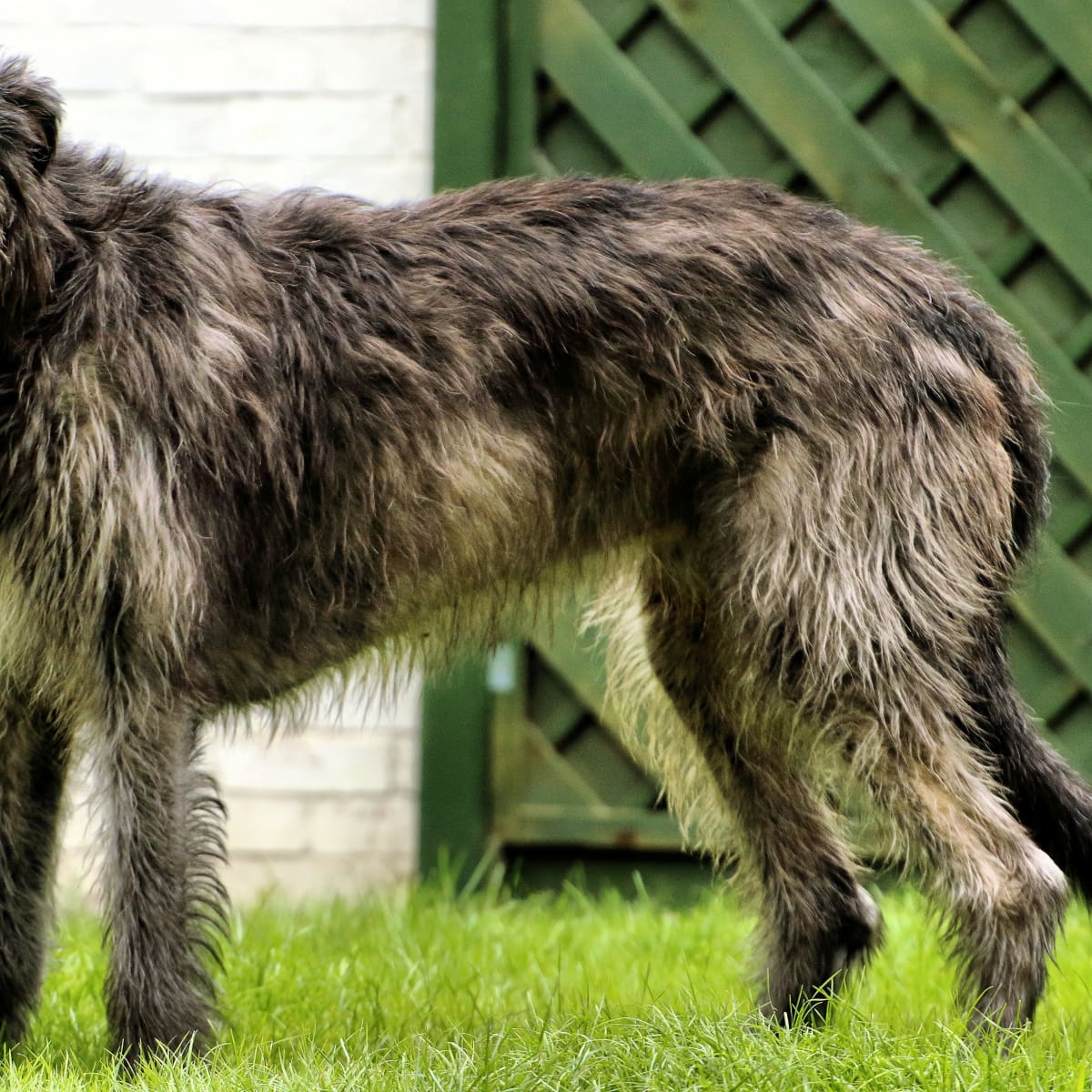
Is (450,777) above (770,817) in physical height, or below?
below

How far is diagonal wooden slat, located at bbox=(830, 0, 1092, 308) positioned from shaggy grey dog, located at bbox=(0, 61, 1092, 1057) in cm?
137

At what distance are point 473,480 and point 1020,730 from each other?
125cm

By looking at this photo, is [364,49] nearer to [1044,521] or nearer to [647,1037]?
[1044,521]

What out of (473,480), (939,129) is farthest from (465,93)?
(473,480)

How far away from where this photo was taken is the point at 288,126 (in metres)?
→ 4.78

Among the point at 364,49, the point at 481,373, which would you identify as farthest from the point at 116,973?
the point at 364,49

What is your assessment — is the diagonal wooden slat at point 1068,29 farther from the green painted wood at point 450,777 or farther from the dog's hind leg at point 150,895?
the dog's hind leg at point 150,895

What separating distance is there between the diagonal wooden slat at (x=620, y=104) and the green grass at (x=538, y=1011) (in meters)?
2.18

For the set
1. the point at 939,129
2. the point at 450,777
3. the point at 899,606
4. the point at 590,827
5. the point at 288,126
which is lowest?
the point at 450,777

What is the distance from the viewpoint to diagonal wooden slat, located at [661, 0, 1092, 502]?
4.51 metres

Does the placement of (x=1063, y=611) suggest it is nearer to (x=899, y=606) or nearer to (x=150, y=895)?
(x=899, y=606)

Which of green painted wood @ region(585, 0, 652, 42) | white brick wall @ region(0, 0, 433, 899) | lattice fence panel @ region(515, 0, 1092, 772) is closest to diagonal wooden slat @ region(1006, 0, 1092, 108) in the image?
lattice fence panel @ region(515, 0, 1092, 772)

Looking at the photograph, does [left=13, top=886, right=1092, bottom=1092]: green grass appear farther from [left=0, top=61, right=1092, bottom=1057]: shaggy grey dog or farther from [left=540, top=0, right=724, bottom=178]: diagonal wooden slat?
[left=540, top=0, right=724, bottom=178]: diagonal wooden slat

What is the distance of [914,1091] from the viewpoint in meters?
2.51
